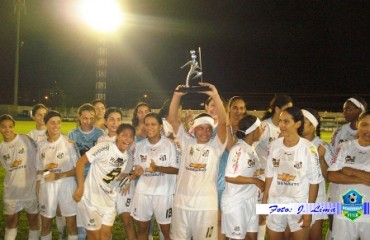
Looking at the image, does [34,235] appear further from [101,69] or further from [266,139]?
[101,69]

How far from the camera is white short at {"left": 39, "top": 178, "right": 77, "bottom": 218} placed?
5527 millimetres

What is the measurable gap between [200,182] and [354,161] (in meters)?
1.70

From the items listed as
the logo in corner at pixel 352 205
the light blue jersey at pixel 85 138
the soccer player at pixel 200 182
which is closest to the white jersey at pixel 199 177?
the soccer player at pixel 200 182

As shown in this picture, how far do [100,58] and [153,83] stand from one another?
60.1 m

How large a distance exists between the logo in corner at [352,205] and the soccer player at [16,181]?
167 inches

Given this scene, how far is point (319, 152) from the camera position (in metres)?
4.96

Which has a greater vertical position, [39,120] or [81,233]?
[39,120]

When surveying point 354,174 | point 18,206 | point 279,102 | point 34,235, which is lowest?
point 34,235

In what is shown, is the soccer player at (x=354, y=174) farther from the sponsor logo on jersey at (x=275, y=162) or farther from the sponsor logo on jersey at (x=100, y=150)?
the sponsor logo on jersey at (x=100, y=150)

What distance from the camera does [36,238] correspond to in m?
5.82

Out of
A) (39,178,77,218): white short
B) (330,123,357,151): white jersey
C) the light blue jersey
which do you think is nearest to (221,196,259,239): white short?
(330,123,357,151): white jersey

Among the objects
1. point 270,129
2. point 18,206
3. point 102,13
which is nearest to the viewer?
point 18,206

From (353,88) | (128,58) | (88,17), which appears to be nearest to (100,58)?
(88,17)

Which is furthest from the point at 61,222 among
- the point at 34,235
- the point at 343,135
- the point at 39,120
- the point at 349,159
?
the point at 343,135
